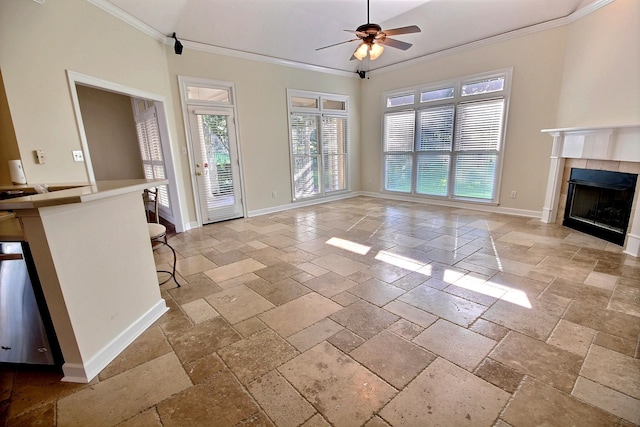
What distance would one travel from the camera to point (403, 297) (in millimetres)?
2506

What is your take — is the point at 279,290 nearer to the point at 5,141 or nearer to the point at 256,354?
the point at 256,354

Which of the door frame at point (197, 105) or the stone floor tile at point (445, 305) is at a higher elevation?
the door frame at point (197, 105)

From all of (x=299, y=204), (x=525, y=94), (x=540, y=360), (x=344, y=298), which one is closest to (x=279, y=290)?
(x=344, y=298)

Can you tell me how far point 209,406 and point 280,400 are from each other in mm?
367

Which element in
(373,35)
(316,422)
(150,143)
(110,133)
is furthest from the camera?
(110,133)

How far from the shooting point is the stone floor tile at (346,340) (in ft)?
6.25

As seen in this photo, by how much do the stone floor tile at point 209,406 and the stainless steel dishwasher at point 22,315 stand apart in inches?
33.5

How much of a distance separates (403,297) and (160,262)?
9.23 ft

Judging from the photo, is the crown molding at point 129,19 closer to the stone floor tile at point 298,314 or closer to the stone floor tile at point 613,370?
the stone floor tile at point 298,314

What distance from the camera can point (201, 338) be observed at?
6.72 feet

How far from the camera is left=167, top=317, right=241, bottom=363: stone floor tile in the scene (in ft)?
6.25

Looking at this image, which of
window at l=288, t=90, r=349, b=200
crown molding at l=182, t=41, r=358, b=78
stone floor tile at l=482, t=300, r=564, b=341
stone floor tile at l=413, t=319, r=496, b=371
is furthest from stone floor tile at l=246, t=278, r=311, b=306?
crown molding at l=182, t=41, r=358, b=78

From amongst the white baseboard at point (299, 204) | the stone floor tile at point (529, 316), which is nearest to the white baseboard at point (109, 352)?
the stone floor tile at point (529, 316)

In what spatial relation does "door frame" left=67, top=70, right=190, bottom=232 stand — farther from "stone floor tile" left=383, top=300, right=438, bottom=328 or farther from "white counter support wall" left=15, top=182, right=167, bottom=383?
"stone floor tile" left=383, top=300, right=438, bottom=328
